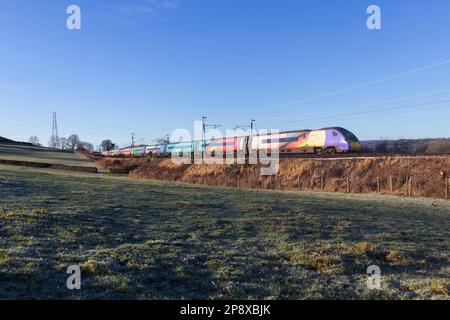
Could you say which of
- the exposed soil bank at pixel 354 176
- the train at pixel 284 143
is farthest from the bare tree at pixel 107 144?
the exposed soil bank at pixel 354 176

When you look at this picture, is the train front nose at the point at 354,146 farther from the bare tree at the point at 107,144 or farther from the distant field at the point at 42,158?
the bare tree at the point at 107,144

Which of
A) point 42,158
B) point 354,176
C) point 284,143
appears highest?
point 284,143

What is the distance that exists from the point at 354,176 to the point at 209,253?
2846cm

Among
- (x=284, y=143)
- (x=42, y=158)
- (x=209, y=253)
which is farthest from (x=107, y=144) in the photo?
(x=209, y=253)

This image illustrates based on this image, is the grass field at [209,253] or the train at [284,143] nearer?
the grass field at [209,253]

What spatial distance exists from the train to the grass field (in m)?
29.1

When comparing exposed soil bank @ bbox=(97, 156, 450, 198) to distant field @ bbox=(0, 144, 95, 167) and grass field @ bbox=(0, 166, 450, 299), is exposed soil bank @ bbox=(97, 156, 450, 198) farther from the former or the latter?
distant field @ bbox=(0, 144, 95, 167)

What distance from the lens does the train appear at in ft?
141

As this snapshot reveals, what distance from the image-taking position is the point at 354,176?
113 feet

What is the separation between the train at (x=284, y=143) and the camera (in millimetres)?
42844

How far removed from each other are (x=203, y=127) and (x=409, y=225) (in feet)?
262

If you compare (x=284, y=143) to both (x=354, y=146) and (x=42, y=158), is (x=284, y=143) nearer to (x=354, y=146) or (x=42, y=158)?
(x=354, y=146)

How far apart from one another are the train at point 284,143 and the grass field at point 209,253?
29113 millimetres
